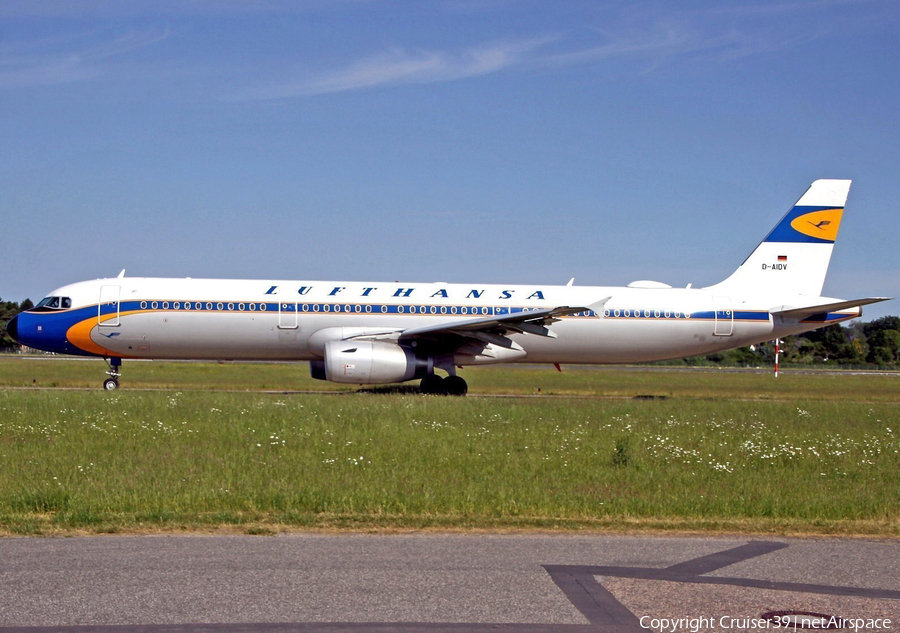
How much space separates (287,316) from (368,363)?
10.7 ft

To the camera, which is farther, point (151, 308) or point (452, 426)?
point (151, 308)

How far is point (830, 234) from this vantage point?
96.3 feet

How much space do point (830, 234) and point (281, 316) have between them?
18.3 meters

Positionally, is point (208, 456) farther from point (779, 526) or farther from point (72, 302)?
point (72, 302)

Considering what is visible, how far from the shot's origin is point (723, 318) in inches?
1101

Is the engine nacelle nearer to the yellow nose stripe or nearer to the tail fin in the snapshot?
the tail fin

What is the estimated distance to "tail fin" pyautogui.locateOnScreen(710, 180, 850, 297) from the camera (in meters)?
29.0

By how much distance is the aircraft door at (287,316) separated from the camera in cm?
2522

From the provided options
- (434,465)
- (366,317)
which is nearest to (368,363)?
(366,317)

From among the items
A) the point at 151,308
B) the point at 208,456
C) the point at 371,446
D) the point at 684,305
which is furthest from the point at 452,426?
the point at 684,305

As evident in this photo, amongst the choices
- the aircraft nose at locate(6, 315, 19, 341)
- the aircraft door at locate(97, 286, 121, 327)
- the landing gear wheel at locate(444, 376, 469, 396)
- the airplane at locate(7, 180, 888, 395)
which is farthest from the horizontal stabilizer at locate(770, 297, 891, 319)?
the aircraft nose at locate(6, 315, 19, 341)

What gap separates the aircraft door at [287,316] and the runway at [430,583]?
17039 millimetres

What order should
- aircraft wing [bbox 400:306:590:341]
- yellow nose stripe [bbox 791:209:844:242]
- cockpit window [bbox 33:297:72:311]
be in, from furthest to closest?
yellow nose stripe [bbox 791:209:844:242] → cockpit window [bbox 33:297:72:311] → aircraft wing [bbox 400:306:590:341]

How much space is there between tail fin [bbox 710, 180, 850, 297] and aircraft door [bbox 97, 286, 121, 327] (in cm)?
1861
